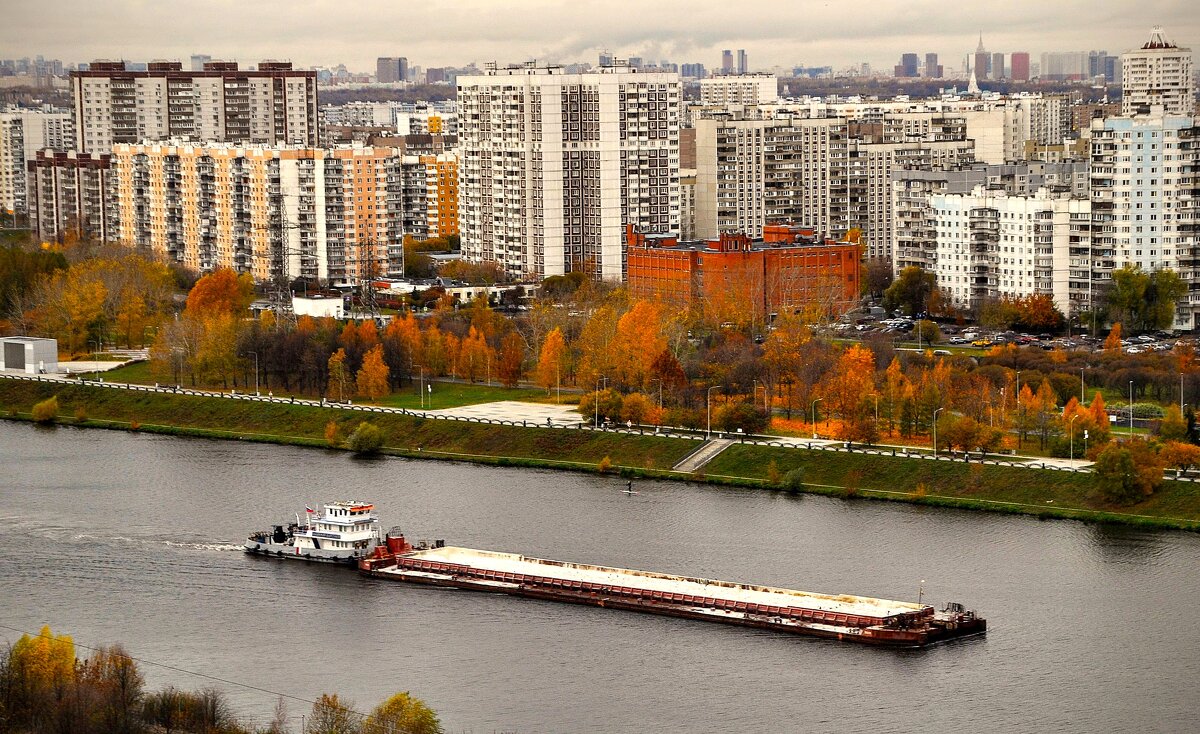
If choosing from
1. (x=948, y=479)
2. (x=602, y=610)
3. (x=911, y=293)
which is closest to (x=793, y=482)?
(x=948, y=479)

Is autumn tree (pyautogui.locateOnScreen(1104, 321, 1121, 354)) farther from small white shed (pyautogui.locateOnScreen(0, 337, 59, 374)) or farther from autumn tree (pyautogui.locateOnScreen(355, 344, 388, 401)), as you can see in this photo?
small white shed (pyautogui.locateOnScreen(0, 337, 59, 374))

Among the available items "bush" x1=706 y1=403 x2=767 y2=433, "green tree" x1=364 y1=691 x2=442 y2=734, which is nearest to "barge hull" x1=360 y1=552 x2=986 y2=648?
"green tree" x1=364 y1=691 x2=442 y2=734

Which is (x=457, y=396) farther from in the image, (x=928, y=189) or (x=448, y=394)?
(x=928, y=189)

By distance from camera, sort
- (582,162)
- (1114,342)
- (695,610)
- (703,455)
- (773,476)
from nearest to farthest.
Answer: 1. (695,610)
2. (773,476)
3. (703,455)
4. (1114,342)
5. (582,162)

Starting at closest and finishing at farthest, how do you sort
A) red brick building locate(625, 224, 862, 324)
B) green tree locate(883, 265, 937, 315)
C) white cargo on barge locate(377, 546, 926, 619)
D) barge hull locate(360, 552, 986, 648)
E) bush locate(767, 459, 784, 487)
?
barge hull locate(360, 552, 986, 648)
white cargo on barge locate(377, 546, 926, 619)
bush locate(767, 459, 784, 487)
red brick building locate(625, 224, 862, 324)
green tree locate(883, 265, 937, 315)

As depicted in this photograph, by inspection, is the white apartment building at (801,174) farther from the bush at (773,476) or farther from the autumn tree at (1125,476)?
the autumn tree at (1125,476)

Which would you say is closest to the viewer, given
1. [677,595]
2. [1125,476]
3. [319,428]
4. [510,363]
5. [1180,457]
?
[677,595]
